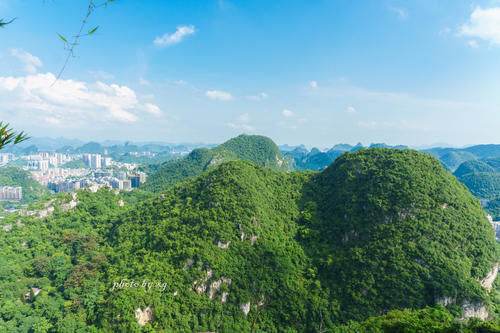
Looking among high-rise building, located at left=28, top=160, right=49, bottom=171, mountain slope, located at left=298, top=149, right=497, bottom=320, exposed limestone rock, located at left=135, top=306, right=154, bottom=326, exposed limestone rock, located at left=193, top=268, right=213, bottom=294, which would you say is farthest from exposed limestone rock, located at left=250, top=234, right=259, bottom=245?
high-rise building, located at left=28, top=160, right=49, bottom=171

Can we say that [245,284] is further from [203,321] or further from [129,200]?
[129,200]

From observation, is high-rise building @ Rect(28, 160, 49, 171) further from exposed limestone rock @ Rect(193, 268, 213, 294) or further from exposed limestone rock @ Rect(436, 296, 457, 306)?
exposed limestone rock @ Rect(436, 296, 457, 306)

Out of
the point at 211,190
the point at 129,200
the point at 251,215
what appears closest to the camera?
the point at 251,215

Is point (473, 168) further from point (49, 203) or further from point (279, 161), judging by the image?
point (49, 203)

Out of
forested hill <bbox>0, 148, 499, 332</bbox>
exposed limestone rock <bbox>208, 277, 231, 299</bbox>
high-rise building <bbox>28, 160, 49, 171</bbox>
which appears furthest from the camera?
high-rise building <bbox>28, 160, 49, 171</bbox>

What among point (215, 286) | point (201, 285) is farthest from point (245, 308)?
point (201, 285)

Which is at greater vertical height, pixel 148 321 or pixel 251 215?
pixel 251 215

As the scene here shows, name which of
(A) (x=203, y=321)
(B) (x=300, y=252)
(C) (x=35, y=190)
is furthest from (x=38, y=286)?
(C) (x=35, y=190)
